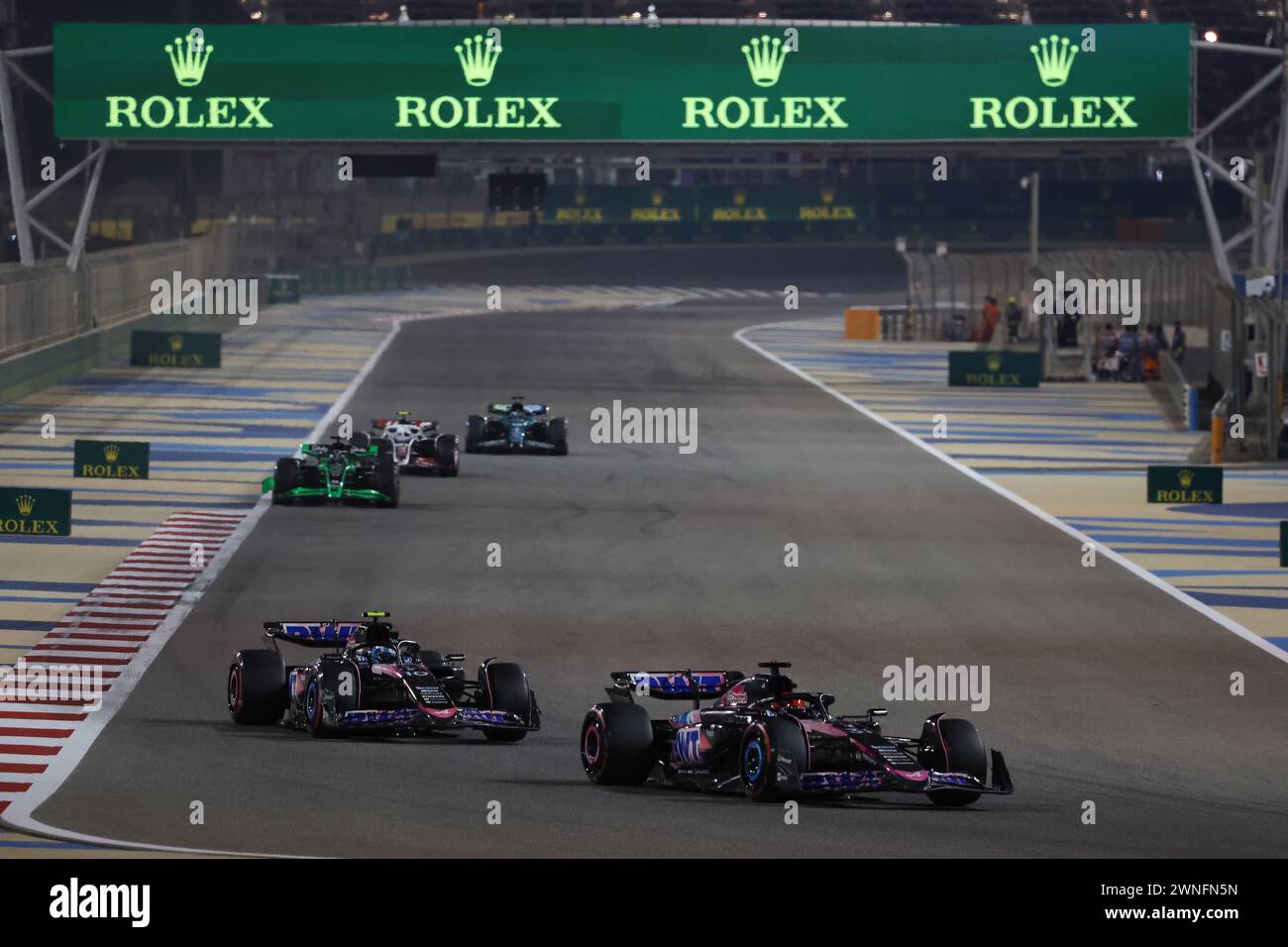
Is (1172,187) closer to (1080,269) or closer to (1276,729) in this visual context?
(1080,269)

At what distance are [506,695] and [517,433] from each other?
22801 millimetres

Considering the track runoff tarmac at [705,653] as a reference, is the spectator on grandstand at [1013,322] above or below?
above

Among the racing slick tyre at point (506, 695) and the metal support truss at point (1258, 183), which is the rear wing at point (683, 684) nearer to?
the racing slick tyre at point (506, 695)

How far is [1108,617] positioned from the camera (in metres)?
25.0

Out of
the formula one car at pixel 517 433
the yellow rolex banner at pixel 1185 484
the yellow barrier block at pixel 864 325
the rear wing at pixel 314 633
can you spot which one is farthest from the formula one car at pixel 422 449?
the yellow barrier block at pixel 864 325

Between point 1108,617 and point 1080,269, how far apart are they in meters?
42.0

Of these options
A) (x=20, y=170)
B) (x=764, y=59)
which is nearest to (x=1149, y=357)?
(x=764, y=59)

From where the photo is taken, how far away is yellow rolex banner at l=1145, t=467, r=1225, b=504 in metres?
34.5

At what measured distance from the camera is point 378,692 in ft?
60.7

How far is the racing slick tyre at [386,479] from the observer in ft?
110

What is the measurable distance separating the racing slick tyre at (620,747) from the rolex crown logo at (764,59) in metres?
30.0

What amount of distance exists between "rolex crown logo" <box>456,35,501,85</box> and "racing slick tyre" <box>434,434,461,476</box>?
10554 mm

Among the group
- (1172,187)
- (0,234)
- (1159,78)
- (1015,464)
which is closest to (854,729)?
(1015,464)

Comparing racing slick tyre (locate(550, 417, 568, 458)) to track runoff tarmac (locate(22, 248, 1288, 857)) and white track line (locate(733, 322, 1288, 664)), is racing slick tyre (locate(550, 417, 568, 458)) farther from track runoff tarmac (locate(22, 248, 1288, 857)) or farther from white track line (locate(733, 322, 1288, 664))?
white track line (locate(733, 322, 1288, 664))
